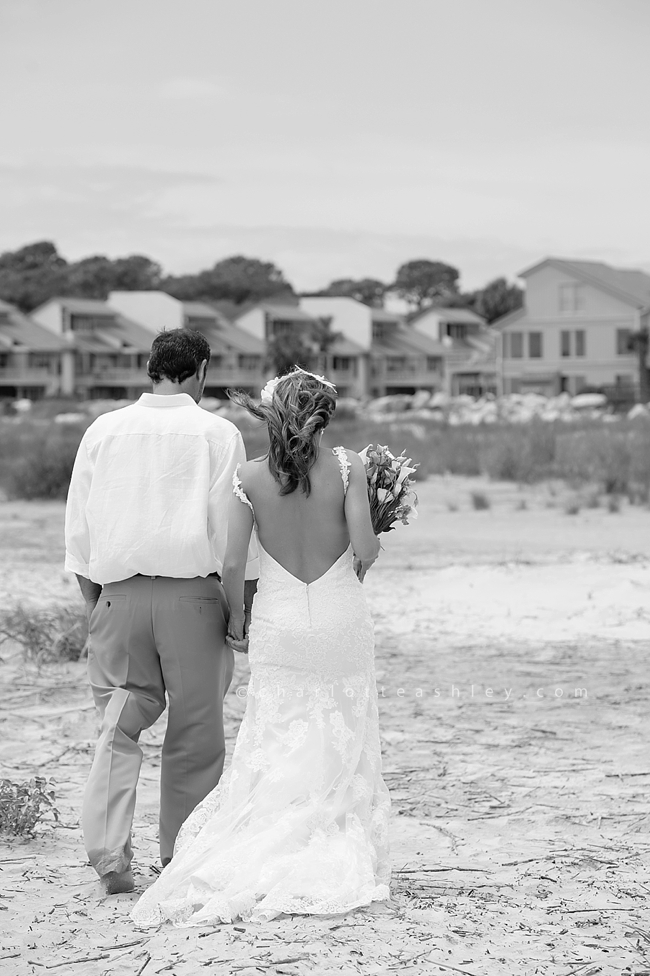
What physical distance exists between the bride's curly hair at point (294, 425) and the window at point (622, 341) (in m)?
61.1

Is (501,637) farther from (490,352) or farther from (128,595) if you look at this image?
(490,352)

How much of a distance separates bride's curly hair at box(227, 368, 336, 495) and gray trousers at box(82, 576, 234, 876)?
1.60ft

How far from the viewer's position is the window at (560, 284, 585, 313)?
210ft

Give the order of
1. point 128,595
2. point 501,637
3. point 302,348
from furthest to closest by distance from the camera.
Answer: point 302,348, point 501,637, point 128,595

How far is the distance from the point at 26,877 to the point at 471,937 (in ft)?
5.35

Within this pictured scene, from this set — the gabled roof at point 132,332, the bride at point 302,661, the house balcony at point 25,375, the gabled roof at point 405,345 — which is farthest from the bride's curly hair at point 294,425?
the gabled roof at point 405,345

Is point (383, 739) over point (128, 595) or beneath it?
beneath

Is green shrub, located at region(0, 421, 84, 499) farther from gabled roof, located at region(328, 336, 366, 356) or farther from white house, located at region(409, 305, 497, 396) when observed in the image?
gabled roof, located at region(328, 336, 366, 356)

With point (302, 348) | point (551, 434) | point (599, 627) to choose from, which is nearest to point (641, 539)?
point (599, 627)

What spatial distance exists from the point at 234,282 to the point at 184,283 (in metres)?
4.69

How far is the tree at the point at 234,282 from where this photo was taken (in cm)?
10544

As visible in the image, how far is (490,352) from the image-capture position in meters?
81.8

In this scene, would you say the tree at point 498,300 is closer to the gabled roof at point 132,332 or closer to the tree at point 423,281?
the tree at point 423,281

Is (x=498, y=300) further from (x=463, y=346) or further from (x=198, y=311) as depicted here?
(x=198, y=311)
